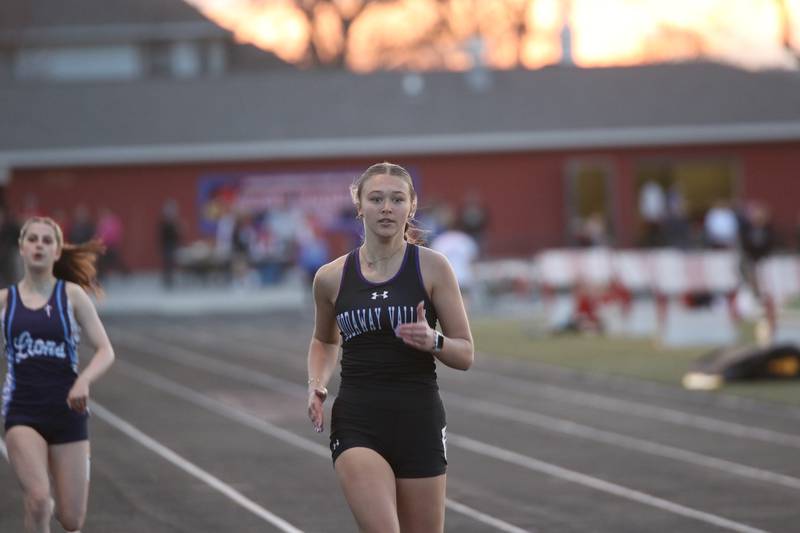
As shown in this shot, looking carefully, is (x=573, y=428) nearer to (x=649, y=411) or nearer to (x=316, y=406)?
(x=649, y=411)

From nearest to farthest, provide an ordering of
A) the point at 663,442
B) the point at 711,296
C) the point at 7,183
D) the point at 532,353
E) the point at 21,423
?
the point at 21,423, the point at 663,442, the point at 532,353, the point at 711,296, the point at 7,183

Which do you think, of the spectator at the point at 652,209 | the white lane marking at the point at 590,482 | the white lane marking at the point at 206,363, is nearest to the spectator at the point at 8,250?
the white lane marking at the point at 206,363

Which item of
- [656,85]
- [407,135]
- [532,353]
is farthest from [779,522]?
[656,85]

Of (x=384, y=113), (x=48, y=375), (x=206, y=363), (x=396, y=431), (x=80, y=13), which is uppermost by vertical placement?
(x=80, y=13)

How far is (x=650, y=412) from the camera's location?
1675cm

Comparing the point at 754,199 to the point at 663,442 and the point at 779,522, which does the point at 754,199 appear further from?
the point at 779,522

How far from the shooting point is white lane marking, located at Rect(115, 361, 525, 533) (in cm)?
Result: 1073

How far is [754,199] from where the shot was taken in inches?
1868

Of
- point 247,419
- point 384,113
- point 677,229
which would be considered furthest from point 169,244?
point 247,419

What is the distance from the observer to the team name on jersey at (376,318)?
21.2ft

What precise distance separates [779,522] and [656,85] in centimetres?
4115

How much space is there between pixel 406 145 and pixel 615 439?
32084 millimetres

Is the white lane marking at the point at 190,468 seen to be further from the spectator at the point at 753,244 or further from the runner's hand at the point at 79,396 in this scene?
the spectator at the point at 753,244

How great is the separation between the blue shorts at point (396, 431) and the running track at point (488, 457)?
3.81 metres
